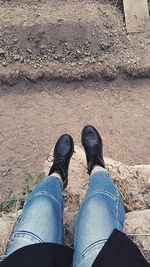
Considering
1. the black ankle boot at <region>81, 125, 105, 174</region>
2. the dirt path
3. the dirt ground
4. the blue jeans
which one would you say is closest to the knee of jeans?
the blue jeans

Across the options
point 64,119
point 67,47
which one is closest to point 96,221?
point 64,119

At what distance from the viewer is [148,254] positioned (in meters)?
2.18

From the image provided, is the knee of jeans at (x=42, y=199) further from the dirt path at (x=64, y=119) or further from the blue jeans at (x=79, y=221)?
the dirt path at (x=64, y=119)

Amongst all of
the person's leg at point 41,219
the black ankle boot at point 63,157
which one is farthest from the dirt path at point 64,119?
the person's leg at point 41,219

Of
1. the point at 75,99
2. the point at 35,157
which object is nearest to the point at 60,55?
the point at 75,99

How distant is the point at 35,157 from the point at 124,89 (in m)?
0.96

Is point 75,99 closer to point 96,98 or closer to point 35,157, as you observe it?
point 96,98

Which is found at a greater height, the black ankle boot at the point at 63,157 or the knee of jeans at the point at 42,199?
the knee of jeans at the point at 42,199

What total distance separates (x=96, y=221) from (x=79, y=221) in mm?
114

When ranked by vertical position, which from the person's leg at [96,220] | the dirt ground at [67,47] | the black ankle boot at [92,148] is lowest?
the black ankle boot at [92,148]

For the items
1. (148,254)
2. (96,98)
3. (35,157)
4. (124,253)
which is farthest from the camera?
(96,98)

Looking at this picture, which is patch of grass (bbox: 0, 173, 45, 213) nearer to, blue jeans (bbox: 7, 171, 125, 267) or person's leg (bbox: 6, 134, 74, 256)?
person's leg (bbox: 6, 134, 74, 256)

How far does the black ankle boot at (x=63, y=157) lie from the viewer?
261 centimetres

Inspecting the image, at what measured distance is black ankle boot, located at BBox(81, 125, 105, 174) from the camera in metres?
2.68
